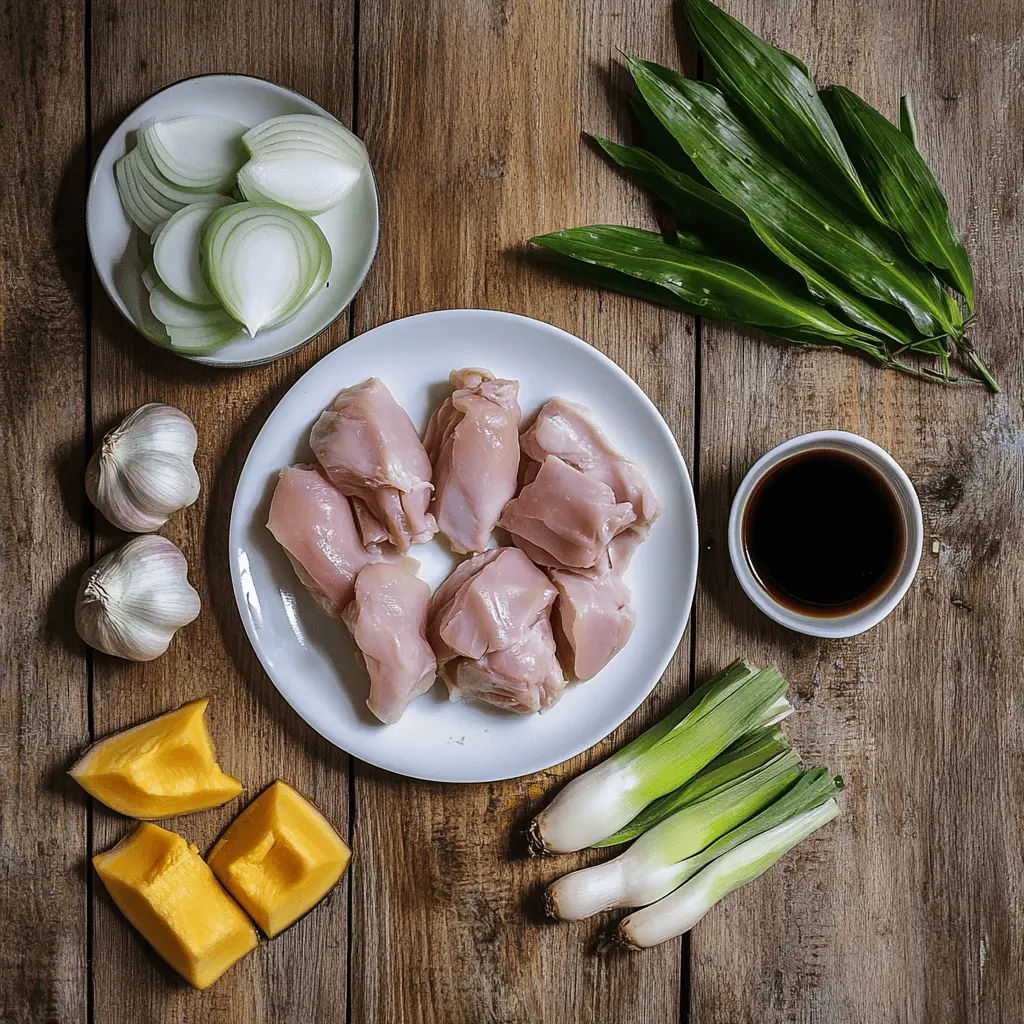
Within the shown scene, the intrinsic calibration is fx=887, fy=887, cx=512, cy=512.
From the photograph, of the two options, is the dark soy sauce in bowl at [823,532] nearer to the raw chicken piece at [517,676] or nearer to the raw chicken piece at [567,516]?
the raw chicken piece at [567,516]

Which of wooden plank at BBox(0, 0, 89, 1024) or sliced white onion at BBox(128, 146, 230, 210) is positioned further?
wooden plank at BBox(0, 0, 89, 1024)

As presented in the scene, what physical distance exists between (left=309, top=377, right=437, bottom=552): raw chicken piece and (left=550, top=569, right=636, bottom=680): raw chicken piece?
26 centimetres

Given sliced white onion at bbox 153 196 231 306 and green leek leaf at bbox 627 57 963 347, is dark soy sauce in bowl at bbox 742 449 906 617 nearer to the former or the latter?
green leek leaf at bbox 627 57 963 347

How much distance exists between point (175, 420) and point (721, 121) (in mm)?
1074

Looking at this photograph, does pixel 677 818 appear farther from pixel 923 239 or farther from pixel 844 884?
pixel 923 239

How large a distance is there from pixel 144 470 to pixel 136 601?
220 mm

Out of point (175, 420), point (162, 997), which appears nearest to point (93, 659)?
point (175, 420)

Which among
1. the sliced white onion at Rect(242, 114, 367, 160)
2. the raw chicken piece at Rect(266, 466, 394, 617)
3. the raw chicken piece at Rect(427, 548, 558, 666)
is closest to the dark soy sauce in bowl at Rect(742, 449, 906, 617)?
the raw chicken piece at Rect(427, 548, 558, 666)

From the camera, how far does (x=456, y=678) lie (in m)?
1.51

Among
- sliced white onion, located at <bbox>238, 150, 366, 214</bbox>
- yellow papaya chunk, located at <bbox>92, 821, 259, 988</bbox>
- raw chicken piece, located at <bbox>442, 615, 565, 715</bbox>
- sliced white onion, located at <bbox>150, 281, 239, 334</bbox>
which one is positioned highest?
sliced white onion, located at <bbox>238, 150, 366, 214</bbox>

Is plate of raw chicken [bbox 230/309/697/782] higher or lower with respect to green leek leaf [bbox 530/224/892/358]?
lower

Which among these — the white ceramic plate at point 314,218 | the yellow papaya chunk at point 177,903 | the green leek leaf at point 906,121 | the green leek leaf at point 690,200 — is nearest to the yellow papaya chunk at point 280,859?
the yellow papaya chunk at point 177,903

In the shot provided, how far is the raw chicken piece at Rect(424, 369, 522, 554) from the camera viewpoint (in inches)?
58.1

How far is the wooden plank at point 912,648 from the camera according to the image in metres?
1.61
